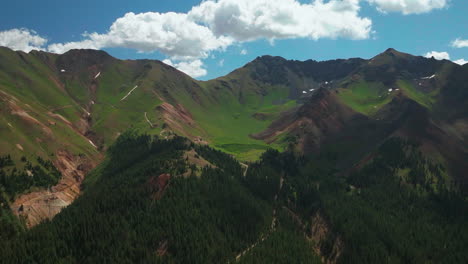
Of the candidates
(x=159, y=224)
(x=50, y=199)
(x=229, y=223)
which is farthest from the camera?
(x=50, y=199)

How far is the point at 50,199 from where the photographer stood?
157 m

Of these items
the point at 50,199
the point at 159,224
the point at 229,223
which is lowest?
the point at 229,223

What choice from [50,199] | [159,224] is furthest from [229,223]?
[50,199]

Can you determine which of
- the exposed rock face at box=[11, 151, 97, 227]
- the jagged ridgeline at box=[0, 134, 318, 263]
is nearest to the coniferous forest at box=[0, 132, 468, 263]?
the jagged ridgeline at box=[0, 134, 318, 263]

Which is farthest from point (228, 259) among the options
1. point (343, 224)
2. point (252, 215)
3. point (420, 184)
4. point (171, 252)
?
point (420, 184)

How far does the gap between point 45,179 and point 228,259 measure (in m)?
99.0

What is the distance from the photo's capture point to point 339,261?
14412 centimetres

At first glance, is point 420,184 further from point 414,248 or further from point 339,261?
point 339,261

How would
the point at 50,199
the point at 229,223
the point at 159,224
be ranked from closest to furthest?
the point at 159,224 → the point at 229,223 → the point at 50,199

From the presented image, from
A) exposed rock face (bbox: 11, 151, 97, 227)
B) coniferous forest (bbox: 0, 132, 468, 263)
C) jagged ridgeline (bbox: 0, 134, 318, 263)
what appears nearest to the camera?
jagged ridgeline (bbox: 0, 134, 318, 263)

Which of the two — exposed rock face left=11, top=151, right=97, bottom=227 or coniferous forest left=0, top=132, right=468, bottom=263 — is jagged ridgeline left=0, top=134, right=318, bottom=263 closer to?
coniferous forest left=0, top=132, right=468, bottom=263

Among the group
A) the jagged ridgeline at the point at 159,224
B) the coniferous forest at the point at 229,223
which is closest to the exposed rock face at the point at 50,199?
the coniferous forest at the point at 229,223

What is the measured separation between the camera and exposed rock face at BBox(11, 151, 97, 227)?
143750 millimetres

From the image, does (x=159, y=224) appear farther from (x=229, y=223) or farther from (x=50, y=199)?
(x=50, y=199)
